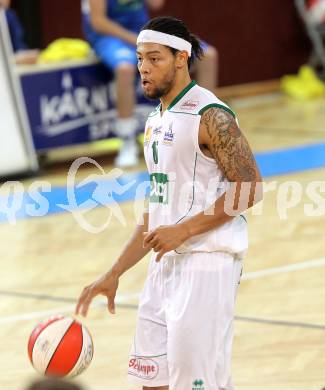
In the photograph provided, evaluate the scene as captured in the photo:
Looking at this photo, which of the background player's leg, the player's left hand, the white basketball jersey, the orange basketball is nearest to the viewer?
the player's left hand

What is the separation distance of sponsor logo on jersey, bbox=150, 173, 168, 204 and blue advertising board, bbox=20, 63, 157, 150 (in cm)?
A: 593

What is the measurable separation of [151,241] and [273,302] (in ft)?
8.41

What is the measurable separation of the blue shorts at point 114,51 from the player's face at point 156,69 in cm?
585

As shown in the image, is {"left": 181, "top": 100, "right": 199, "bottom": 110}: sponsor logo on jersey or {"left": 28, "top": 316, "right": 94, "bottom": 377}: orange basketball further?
{"left": 28, "top": 316, "right": 94, "bottom": 377}: orange basketball

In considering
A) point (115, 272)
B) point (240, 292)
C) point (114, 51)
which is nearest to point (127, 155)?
point (114, 51)

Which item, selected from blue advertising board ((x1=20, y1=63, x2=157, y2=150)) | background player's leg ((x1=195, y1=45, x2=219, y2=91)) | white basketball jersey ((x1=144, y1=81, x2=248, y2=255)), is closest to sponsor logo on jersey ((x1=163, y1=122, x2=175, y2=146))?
white basketball jersey ((x1=144, y1=81, x2=248, y2=255))

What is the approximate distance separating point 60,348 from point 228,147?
3.72 ft

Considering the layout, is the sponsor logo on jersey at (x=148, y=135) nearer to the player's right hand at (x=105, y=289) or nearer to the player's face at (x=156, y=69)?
the player's face at (x=156, y=69)

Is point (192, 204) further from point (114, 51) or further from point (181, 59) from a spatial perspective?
point (114, 51)

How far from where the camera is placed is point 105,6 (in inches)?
384

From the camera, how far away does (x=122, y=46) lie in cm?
995

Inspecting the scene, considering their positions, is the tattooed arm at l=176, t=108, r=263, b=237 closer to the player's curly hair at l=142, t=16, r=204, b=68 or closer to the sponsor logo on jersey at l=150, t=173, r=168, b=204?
the sponsor logo on jersey at l=150, t=173, r=168, b=204

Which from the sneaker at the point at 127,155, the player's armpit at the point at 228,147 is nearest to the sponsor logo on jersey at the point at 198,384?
the player's armpit at the point at 228,147

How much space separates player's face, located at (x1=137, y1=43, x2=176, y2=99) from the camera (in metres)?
3.97
